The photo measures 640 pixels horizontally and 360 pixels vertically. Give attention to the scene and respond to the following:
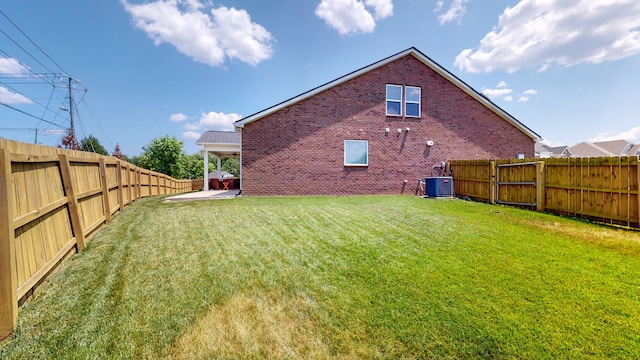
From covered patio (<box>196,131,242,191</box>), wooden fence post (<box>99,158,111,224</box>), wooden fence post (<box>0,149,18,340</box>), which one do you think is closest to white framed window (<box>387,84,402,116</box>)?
covered patio (<box>196,131,242,191</box>)

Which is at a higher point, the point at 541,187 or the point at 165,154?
the point at 165,154

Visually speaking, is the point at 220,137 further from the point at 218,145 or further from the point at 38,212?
the point at 38,212

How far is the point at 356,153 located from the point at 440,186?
435cm

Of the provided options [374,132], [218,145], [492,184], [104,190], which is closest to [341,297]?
[104,190]

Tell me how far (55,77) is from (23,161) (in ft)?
127

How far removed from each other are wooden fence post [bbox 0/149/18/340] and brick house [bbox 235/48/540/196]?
9280mm

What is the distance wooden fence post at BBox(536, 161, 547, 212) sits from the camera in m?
8.30

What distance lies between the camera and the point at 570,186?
24.5 ft

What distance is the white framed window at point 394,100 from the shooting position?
44.5ft

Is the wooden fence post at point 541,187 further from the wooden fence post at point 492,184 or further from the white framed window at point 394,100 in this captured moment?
the white framed window at point 394,100

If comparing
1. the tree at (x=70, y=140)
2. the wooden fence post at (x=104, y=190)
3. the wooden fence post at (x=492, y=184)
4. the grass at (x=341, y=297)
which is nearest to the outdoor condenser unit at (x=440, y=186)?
the wooden fence post at (x=492, y=184)

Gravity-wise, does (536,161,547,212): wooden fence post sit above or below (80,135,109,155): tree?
below

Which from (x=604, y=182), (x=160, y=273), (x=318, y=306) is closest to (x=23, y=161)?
(x=160, y=273)

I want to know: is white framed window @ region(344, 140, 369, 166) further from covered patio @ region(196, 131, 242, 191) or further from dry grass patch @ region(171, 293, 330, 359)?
dry grass patch @ region(171, 293, 330, 359)
